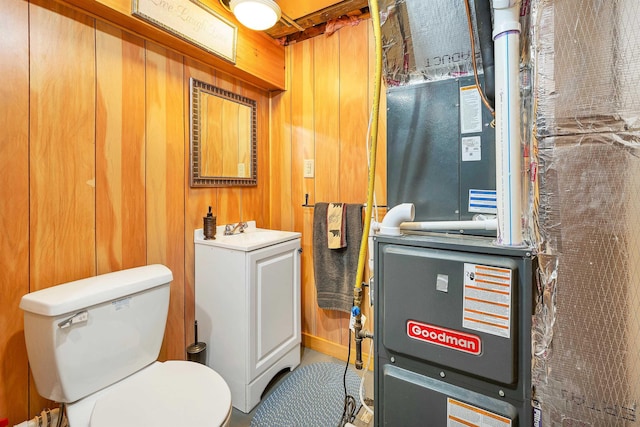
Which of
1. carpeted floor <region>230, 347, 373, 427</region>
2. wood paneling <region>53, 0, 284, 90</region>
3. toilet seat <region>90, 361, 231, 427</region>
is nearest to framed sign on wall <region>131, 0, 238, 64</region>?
wood paneling <region>53, 0, 284, 90</region>

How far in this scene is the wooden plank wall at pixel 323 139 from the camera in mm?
1778

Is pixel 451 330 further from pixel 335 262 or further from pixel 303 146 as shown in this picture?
pixel 303 146

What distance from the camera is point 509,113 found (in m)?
0.70

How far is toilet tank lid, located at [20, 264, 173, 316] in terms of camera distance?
96 centimetres

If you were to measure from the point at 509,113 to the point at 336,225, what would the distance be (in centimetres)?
118

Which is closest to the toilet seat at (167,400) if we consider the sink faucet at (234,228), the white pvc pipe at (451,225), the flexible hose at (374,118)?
the flexible hose at (374,118)

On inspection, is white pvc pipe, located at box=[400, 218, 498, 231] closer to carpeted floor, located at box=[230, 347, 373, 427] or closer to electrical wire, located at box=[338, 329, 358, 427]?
carpeted floor, located at box=[230, 347, 373, 427]

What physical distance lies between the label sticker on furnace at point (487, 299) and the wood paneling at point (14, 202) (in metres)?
1.50

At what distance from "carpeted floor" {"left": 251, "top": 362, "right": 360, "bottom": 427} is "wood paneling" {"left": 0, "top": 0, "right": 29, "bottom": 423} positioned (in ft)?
3.15

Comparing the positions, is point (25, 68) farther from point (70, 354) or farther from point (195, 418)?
point (195, 418)

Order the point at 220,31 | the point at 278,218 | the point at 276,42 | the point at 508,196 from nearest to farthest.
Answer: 1. the point at 508,196
2. the point at 220,31
3. the point at 276,42
4. the point at 278,218

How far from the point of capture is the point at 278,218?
2.17 metres

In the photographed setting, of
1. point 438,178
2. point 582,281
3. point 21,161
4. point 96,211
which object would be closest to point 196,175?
point 96,211

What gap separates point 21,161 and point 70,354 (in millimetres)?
718
